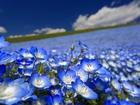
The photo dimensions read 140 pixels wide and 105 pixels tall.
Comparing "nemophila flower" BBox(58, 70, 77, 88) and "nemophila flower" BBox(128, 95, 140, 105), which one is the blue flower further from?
"nemophila flower" BBox(128, 95, 140, 105)

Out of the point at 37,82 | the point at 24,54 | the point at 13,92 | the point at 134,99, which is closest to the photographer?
the point at 13,92

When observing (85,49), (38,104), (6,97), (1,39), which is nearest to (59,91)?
(38,104)

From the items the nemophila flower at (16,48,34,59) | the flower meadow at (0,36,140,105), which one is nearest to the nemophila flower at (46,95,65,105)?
the flower meadow at (0,36,140,105)

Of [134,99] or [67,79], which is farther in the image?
[134,99]

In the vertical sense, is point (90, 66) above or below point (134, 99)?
above

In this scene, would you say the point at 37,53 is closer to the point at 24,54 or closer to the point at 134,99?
the point at 24,54

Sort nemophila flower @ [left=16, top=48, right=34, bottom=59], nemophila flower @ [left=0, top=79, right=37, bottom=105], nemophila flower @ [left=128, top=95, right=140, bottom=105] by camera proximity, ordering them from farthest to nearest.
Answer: nemophila flower @ [left=128, top=95, right=140, bottom=105], nemophila flower @ [left=16, top=48, right=34, bottom=59], nemophila flower @ [left=0, top=79, right=37, bottom=105]

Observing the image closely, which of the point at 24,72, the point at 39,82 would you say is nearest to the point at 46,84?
the point at 39,82

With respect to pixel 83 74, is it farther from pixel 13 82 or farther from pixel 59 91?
pixel 13 82

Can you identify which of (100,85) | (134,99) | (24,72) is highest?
(24,72)
